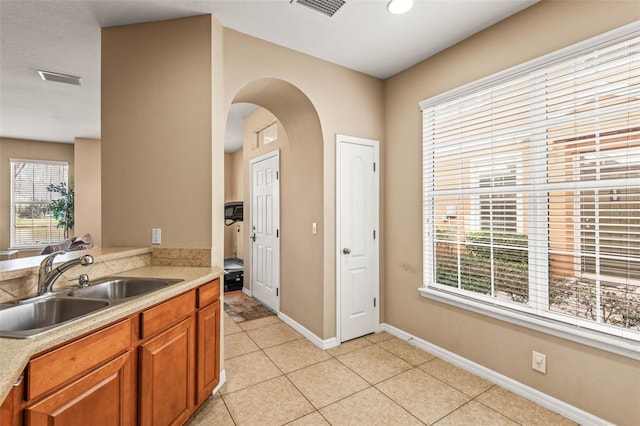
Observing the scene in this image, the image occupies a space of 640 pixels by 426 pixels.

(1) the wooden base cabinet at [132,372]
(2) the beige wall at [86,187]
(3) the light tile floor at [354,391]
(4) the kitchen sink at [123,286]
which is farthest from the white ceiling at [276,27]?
(3) the light tile floor at [354,391]

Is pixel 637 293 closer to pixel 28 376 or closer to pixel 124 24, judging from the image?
pixel 28 376

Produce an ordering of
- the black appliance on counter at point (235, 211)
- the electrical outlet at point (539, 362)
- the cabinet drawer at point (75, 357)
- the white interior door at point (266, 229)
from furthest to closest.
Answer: the black appliance on counter at point (235, 211), the white interior door at point (266, 229), the electrical outlet at point (539, 362), the cabinet drawer at point (75, 357)

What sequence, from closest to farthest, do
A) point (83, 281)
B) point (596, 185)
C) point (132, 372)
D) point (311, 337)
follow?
point (132, 372) → point (83, 281) → point (596, 185) → point (311, 337)

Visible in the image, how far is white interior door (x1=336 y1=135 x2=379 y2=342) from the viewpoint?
10.2 feet

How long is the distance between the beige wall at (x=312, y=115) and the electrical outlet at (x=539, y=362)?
1.63 meters

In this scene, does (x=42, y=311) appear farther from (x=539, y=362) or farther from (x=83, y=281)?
(x=539, y=362)

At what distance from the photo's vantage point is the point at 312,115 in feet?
9.98

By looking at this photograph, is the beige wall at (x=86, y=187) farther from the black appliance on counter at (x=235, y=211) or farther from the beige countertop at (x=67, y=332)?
the beige countertop at (x=67, y=332)

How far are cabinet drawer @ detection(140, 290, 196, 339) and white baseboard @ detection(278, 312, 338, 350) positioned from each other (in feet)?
4.91

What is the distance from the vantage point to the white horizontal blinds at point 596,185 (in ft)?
5.86

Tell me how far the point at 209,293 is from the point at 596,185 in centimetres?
257

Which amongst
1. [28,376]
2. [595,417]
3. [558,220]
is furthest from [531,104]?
[28,376]

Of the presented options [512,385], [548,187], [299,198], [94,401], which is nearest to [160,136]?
[299,198]

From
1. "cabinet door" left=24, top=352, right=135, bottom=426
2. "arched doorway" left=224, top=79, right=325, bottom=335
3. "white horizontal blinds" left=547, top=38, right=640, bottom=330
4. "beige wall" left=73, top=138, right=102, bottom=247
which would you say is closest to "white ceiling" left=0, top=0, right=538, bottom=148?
"arched doorway" left=224, top=79, right=325, bottom=335
